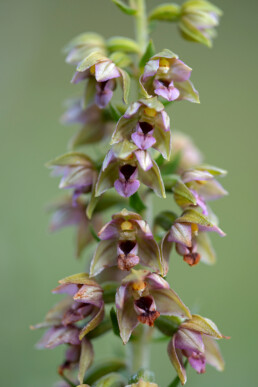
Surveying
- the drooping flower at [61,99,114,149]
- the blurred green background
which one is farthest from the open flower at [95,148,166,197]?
the blurred green background

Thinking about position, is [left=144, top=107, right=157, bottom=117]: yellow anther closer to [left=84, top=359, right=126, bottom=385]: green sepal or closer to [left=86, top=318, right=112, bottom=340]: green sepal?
[left=86, top=318, right=112, bottom=340]: green sepal

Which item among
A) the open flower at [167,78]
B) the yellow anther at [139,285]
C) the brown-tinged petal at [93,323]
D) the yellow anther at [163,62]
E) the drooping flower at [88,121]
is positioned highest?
the yellow anther at [163,62]

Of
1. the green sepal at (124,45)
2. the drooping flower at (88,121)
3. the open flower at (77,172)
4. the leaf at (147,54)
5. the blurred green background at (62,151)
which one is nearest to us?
the leaf at (147,54)

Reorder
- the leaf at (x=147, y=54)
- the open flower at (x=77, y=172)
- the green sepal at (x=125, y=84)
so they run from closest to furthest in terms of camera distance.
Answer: the green sepal at (x=125, y=84)
the leaf at (x=147, y=54)
the open flower at (x=77, y=172)

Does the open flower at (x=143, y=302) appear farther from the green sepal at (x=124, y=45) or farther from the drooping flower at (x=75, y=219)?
the green sepal at (x=124, y=45)

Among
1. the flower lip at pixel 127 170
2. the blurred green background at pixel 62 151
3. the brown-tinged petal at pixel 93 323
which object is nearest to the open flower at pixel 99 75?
the flower lip at pixel 127 170

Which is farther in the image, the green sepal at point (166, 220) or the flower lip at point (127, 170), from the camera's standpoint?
the green sepal at point (166, 220)

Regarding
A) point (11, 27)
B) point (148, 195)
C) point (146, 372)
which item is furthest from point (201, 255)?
point (11, 27)

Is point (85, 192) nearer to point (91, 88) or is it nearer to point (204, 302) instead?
point (91, 88)
